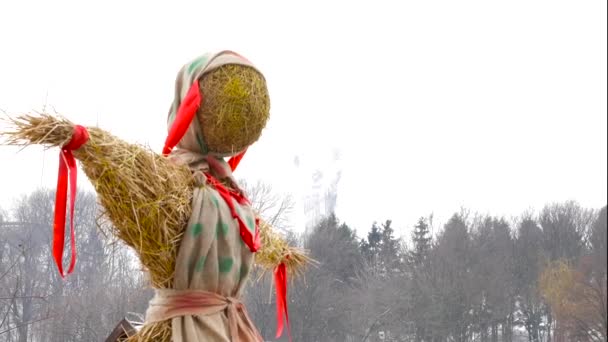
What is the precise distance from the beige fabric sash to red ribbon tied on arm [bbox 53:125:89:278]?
1.12 feet

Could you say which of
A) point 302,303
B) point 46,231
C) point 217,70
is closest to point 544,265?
point 302,303

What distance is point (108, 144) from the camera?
9.24 ft

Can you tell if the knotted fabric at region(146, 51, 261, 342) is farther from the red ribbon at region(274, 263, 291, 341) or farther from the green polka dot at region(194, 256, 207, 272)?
the red ribbon at region(274, 263, 291, 341)

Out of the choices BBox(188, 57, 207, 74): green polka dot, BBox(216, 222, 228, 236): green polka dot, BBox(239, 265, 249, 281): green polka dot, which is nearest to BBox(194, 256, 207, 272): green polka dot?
BBox(216, 222, 228, 236): green polka dot

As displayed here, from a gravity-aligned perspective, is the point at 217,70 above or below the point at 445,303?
below

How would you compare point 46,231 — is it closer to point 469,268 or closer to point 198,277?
point 198,277

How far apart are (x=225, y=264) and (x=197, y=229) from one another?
0.56 ft

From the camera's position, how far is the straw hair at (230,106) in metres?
3.11

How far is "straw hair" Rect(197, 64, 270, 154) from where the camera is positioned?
3105 mm

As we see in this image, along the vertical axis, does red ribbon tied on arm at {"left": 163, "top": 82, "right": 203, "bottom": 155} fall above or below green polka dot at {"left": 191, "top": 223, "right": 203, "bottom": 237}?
above

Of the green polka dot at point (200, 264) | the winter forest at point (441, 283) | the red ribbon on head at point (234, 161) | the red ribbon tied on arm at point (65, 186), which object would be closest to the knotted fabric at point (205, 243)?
the green polka dot at point (200, 264)

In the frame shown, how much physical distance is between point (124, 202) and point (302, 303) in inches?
666

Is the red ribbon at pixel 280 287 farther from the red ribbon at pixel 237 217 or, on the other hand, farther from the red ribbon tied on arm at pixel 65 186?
the red ribbon tied on arm at pixel 65 186

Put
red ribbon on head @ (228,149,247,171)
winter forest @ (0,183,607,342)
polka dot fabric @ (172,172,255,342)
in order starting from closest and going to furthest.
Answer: polka dot fabric @ (172,172,255,342), red ribbon on head @ (228,149,247,171), winter forest @ (0,183,607,342)
